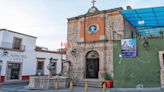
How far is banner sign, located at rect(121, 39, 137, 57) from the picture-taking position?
1404 centimetres

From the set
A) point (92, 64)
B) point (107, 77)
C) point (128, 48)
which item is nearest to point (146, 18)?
point (128, 48)

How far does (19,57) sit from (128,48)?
600 inches

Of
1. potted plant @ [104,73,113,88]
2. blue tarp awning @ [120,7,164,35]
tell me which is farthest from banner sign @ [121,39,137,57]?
potted plant @ [104,73,113,88]

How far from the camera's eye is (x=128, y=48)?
1427cm

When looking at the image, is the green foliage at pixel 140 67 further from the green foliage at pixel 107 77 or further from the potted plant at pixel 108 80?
the green foliage at pixel 107 77

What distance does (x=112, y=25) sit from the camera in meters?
17.5

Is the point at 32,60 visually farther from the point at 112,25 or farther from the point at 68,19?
the point at 112,25

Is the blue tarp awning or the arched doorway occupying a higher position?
the blue tarp awning

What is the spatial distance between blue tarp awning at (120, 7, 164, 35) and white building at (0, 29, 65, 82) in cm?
965

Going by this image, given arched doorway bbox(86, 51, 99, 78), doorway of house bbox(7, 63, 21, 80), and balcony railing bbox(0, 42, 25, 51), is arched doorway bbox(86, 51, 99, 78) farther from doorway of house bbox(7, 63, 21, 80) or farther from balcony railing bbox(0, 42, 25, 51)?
balcony railing bbox(0, 42, 25, 51)

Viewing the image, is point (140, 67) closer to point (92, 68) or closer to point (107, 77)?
point (107, 77)

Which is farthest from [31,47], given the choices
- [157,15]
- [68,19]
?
[157,15]

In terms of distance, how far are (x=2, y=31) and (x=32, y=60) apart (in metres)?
5.79

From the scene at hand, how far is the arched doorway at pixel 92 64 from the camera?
18080 millimetres
